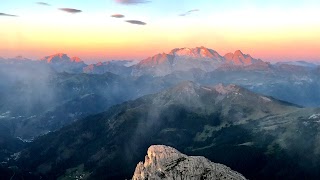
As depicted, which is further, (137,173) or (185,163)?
(137,173)

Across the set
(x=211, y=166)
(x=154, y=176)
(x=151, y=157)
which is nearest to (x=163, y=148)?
(x=151, y=157)

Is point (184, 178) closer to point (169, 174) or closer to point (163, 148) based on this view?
point (169, 174)

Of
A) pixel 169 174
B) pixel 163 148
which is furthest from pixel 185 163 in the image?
pixel 163 148

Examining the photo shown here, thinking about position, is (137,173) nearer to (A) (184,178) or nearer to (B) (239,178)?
(A) (184,178)

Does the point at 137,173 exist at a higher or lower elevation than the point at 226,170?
lower

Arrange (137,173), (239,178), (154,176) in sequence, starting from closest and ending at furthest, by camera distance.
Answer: (239,178) → (154,176) → (137,173)

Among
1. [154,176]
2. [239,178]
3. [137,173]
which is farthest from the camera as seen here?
[137,173]
